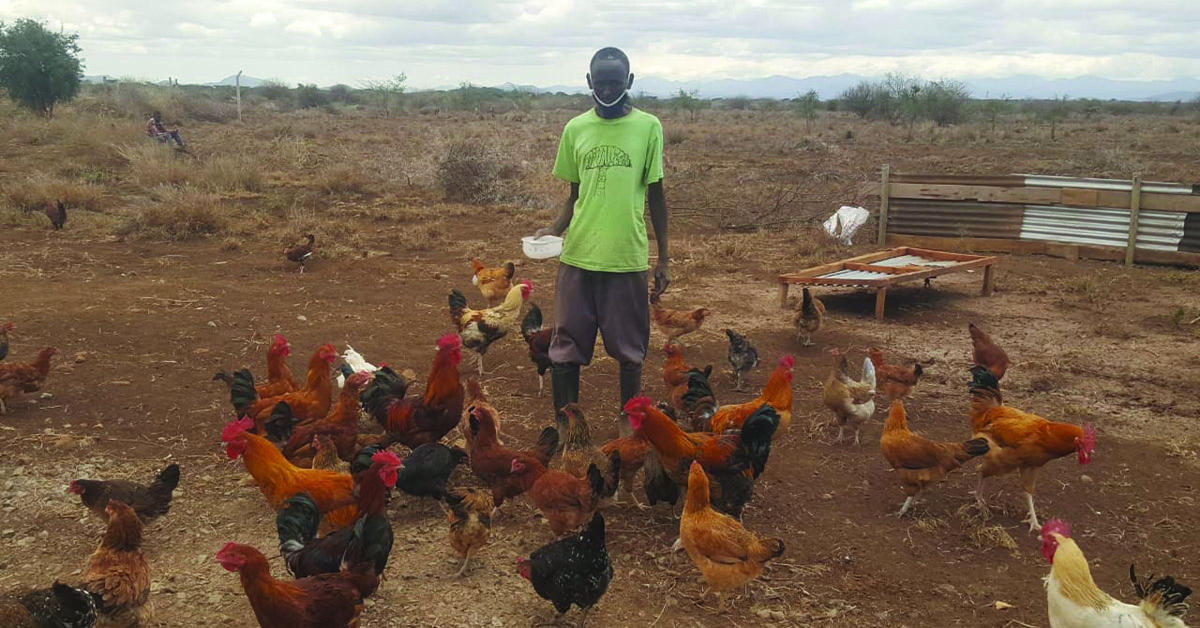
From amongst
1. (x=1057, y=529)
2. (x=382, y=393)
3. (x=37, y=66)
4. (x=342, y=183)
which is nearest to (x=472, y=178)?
(x=342, y=183)

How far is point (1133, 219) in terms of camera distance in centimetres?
1160

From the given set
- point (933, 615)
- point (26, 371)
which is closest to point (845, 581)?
point (933, 615)

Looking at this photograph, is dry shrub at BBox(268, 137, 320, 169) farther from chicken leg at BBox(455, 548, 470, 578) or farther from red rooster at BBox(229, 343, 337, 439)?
chicken leg at BBox(455, 548, 470, 578)

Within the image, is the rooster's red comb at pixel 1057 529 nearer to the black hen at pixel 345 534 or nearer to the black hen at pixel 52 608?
the black hen at pixel 345 534

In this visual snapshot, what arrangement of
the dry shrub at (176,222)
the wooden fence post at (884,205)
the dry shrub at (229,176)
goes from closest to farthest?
the dry shrub at (176,222) → the wooden fence post at (884,205) → the dry shrub at (229,176)

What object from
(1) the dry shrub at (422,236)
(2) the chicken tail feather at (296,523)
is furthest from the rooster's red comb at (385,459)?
(1) the dry shrub at (422,236)

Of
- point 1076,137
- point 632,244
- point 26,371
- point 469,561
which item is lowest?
point 469,561

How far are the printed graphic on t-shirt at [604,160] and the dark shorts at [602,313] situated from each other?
1.98ft

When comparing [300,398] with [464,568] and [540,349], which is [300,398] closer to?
[464,568]

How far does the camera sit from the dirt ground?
4.14m

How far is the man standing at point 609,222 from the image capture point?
15.8 feet

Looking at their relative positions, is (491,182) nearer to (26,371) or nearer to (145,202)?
(145,202)

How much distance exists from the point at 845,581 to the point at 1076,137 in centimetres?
3500

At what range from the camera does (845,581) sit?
167 inches
